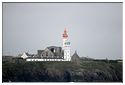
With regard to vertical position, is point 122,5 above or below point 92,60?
above

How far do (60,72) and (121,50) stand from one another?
0.67 m

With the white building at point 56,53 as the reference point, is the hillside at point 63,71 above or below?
below

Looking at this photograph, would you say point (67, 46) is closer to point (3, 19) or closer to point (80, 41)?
point (80, 41)

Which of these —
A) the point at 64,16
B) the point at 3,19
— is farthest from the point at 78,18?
the point at 3,19

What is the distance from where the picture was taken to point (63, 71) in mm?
8188

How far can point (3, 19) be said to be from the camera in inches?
322

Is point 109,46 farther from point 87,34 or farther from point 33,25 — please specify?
point 33,25

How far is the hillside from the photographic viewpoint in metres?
8.18

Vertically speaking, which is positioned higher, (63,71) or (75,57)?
(75,57)

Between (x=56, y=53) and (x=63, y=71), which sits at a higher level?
(x=56, y=53)

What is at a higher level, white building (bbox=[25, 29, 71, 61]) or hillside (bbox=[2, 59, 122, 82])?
white building (bbox=[25, 29, 71, 61])

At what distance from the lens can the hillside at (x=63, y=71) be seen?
818cm

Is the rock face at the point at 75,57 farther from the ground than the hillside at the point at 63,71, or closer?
farther from the ground

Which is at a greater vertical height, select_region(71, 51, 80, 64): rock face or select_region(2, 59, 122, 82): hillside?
select_region(71, 51, 80, 64): rock face
